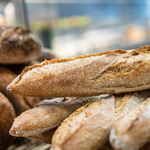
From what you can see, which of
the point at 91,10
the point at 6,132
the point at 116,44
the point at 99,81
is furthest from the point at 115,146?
Answer: the point at 91,10

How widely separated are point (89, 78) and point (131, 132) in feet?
0.88

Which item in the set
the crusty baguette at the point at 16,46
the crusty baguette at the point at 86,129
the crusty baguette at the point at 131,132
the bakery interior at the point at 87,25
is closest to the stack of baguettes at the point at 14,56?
the crusty baguette at the point at 16,46

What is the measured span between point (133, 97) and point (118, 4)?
10.3 feet

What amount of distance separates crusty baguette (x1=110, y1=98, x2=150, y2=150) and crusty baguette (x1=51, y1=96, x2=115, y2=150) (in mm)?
73

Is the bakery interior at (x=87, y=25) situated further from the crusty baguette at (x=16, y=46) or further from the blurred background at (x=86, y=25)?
the crusty baguette at (x=16, y=46)

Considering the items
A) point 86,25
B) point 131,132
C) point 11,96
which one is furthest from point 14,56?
point 86,25

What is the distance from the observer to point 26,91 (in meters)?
0.77

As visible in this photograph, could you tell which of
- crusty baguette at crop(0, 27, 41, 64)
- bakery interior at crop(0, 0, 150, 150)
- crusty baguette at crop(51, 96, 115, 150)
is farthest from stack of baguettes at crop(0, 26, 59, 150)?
bakery interior at crop(0, 0, 150, 150)

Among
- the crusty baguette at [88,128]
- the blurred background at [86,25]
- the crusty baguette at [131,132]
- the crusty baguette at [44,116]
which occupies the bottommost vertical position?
the blurred background at [86,25]

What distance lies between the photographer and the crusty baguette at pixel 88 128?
0.57 m

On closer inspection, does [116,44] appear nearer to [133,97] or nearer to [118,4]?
[118,4]

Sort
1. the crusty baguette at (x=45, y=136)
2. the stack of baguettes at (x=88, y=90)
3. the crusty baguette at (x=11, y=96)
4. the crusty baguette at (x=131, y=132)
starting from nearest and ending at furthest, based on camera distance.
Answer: the crusty baguette at (x=131, y=132) < the stack of baguettes at (x=88, y=90) < the crusty baguette at (x=45, y=136) < the crusty baguette at (x=11, y=96)

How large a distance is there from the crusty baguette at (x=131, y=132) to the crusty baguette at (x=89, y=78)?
177 millimetres

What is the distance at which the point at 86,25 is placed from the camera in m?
3.36
